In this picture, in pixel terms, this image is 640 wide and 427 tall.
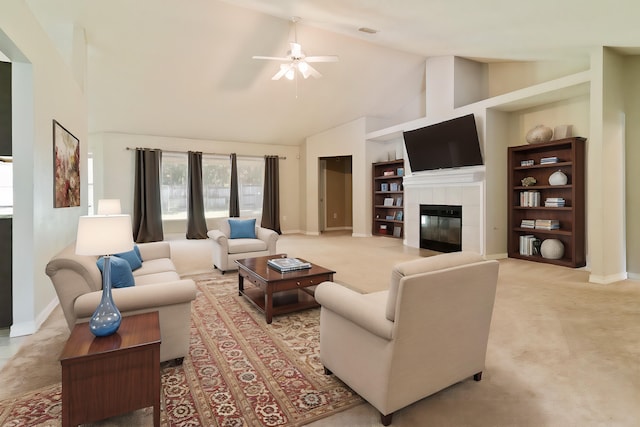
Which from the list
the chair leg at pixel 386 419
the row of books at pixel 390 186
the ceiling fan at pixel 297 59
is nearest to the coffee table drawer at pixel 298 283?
the chair leg at pixel 386 419

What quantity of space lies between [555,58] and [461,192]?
2363 mm

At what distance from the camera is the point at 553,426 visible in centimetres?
162

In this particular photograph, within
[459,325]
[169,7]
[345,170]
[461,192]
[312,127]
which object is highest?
[169,7]

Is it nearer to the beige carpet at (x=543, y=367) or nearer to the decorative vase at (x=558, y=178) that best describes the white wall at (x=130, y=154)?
the beige carpet at (x=543, y=367)

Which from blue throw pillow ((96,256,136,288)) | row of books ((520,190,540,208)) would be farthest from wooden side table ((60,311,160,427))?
row of books ((520,190,540,208))

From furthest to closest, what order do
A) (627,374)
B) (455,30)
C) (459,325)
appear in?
(455,30) < (627,374) < (459,325)

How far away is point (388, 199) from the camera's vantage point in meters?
8.63

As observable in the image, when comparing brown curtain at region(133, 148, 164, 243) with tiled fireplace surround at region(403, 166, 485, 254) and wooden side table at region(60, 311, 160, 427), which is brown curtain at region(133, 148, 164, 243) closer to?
tiled fireplace surround at region(403, 166, 485, 254)

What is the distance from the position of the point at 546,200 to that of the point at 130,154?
854 centimetres

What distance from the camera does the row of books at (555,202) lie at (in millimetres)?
5047

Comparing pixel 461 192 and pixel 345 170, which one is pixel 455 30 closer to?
pixel 461 192

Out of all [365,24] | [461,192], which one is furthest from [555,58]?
Answer: [365,24]

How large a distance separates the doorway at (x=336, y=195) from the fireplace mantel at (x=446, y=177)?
3549mm

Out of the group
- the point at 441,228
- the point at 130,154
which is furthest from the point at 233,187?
the point at 441,228
